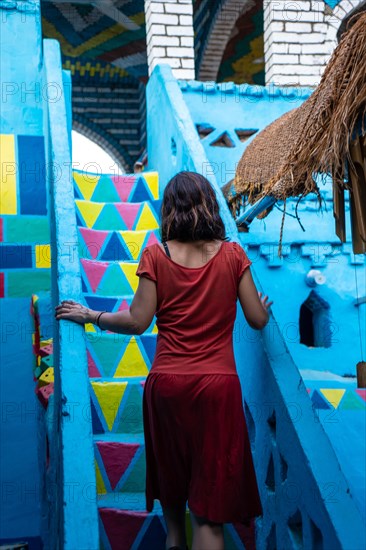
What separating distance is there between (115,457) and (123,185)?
10.4ft

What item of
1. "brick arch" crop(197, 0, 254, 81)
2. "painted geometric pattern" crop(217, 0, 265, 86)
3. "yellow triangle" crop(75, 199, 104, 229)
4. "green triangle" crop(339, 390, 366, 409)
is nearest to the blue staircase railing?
"yellow triangle" crop(75, 199, 104, 229)

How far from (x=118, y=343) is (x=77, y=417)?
168cm

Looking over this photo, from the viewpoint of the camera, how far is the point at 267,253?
303 inches

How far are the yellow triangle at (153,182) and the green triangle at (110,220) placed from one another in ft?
2.14

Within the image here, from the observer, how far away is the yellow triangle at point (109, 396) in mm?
4410

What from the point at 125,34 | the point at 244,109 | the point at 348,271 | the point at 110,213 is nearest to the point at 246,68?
the point at 125,34

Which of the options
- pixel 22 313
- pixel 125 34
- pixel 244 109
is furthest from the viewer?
pixel 125 34

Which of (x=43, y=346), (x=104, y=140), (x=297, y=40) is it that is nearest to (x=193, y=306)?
(x=43, y=346)

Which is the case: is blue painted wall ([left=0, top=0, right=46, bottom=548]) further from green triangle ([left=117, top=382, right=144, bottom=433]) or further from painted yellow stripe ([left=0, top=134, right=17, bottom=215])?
green triangle ([left=117, top=382, right=144, bottom=433])

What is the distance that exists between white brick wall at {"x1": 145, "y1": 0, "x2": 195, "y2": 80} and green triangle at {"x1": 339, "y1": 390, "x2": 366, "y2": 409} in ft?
12.3

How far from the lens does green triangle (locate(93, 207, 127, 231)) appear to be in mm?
6223

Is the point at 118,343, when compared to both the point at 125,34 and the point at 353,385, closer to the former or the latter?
the point at 353,385

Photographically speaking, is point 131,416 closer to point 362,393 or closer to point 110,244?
point 110,244

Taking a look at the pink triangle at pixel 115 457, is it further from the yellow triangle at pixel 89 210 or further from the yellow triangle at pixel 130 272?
the yellow triangle at pixel 89 210
